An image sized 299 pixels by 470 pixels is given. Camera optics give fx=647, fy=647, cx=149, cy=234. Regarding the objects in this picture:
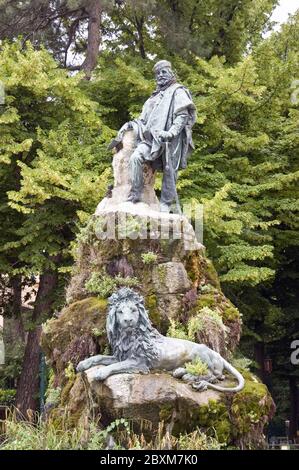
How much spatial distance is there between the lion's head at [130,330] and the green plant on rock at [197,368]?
0.38 meters

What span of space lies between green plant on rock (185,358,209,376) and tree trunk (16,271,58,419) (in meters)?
6.55

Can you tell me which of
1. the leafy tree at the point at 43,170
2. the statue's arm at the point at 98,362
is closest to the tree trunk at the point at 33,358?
the leafy tree at the point at 43,170

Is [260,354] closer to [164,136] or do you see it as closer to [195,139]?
[195,139]

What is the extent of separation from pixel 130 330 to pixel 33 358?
6.90m

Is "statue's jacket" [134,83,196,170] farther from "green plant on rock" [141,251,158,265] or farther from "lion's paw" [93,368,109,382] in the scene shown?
"lion's paw" [93,368,109,382]

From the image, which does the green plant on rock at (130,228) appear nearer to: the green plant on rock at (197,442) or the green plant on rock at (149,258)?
the green plant on rock at (149,258)

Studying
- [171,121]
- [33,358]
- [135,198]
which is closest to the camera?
[135,198]

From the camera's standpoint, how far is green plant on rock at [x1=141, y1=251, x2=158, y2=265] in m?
8.00

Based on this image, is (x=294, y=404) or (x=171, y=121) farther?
(x=294, y=404)

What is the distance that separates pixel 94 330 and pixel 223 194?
16.0 feet

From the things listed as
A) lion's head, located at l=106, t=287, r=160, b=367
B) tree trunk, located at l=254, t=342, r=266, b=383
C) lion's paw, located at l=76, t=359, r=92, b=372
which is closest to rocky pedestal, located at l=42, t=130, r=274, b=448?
lion's paw, located at l=76, t=359, r=92, b=372

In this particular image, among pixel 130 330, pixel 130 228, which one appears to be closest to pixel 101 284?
pixel 130 228

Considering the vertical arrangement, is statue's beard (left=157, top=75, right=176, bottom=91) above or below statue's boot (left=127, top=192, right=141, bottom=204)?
above

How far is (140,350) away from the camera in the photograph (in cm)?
672
